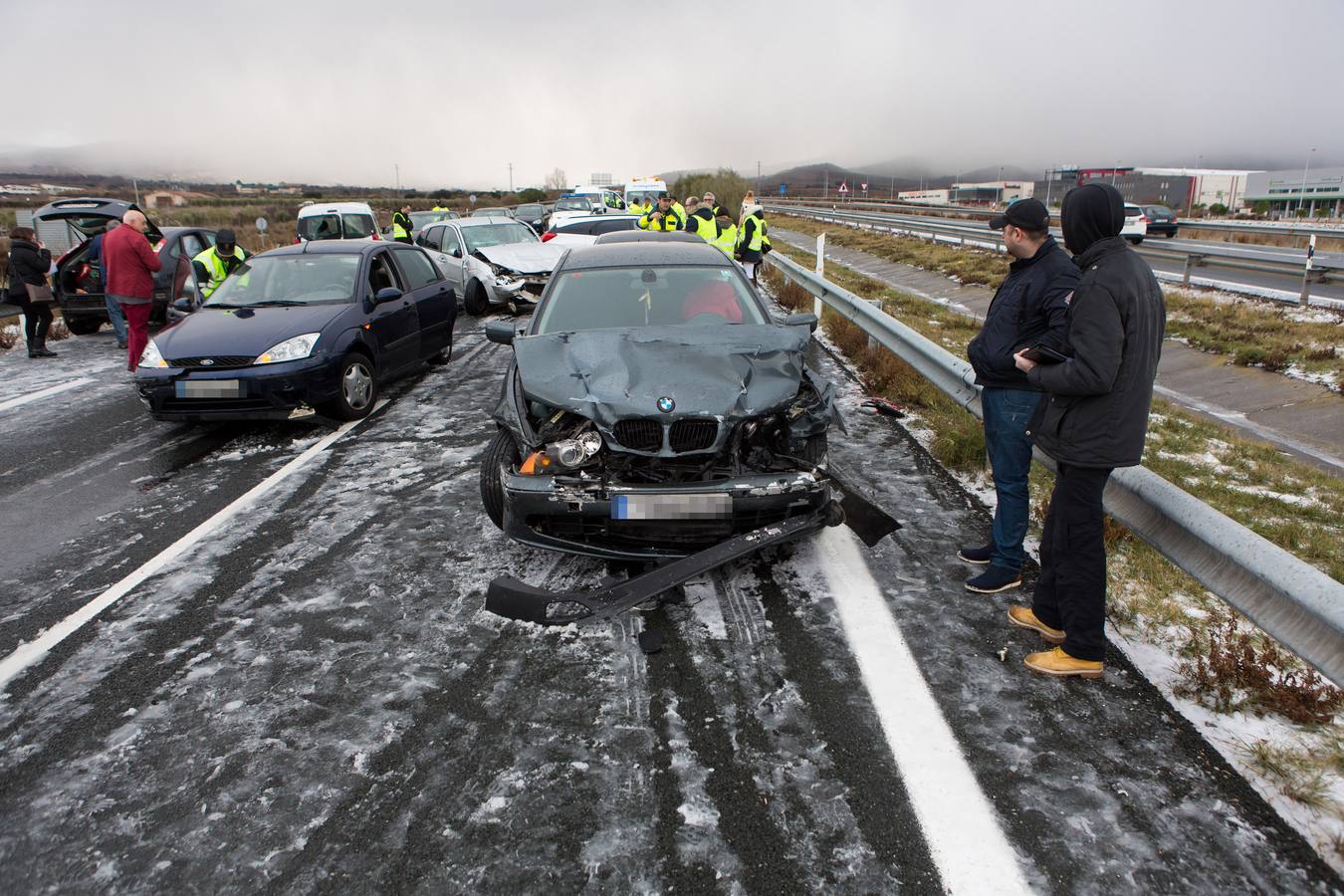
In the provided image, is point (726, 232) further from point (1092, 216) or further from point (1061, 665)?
point (1061, 665)

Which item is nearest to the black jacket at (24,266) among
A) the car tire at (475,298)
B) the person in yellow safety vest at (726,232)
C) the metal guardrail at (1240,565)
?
the car tire at (475,298)

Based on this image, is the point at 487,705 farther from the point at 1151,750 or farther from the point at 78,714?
the point at 1151,750

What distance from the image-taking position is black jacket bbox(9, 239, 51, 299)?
10148 millimetres

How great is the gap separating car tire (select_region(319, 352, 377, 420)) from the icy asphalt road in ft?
7.74

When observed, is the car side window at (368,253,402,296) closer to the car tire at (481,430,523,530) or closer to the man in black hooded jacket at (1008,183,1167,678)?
the car tire at (481,430,523,530)

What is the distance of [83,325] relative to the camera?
1245 centimetres

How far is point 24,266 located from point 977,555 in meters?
12.0

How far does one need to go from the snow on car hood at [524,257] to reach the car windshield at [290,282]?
5.42 m

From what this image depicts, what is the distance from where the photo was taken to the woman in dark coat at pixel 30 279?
10180 mm

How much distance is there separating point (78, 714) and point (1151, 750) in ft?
13.2

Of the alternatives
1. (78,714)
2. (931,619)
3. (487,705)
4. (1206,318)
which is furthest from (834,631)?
(1206,318)

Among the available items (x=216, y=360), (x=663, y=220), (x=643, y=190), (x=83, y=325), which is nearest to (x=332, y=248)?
(x=216, y=360)

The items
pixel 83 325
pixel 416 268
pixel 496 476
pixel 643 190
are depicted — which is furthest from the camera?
pixel 643 190

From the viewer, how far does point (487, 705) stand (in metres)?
3.07
